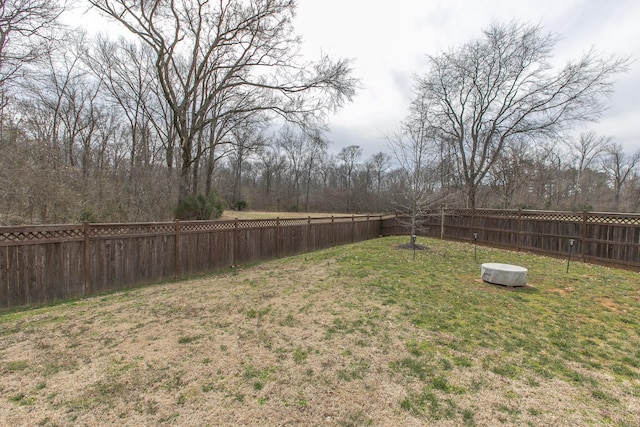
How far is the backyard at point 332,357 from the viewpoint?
7.02 ft

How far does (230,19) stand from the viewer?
12188 mm

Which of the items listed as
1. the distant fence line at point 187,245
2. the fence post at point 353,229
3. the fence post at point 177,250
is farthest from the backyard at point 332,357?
the fence post at point 353,229

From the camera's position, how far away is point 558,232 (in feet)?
26.9

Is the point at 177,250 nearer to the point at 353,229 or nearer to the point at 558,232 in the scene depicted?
the point at 353,229

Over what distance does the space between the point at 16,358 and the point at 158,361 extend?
4.86ft

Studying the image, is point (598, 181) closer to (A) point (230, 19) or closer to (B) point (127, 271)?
(A) point (230, 19)

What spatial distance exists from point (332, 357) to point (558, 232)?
28.1ft

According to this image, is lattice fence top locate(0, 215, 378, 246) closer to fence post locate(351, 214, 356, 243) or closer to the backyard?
the backyard

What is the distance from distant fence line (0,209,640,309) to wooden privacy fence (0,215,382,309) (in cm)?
1

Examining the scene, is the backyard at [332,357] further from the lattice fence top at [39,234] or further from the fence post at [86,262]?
the lattice fence top at [39,234]

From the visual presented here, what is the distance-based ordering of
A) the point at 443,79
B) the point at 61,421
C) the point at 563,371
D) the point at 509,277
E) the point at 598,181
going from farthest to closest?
the point at 598,181 < the point at 443,79 < the point at 509,277 < the point at 563,371 < the point at 61,421

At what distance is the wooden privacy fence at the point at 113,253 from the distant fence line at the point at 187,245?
1 cm

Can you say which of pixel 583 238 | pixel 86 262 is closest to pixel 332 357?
pixel 86 262

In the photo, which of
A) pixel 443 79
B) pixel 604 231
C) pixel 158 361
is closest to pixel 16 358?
pixel 158 361
